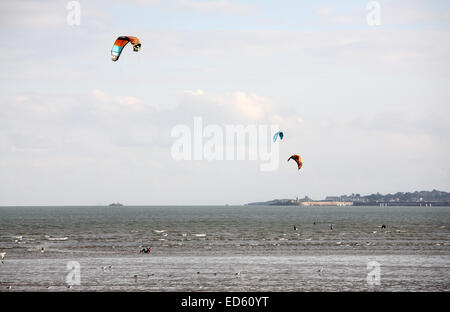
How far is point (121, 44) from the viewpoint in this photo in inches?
1768

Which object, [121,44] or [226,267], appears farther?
[121,44]

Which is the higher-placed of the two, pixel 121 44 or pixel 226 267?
pixel 121 44

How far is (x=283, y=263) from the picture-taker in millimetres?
46531

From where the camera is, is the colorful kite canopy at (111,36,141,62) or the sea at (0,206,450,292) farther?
the colorful kite canopy at (111,36,141,62)

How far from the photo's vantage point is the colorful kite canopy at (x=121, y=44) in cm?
4253

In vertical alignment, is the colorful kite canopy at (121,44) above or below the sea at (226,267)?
above

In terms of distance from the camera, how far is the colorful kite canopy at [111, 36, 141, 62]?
42.5m

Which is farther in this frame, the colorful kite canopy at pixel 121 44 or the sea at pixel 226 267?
the colorful kite canopy at pixel 121 44

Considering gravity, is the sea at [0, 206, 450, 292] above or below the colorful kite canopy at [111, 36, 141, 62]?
below
